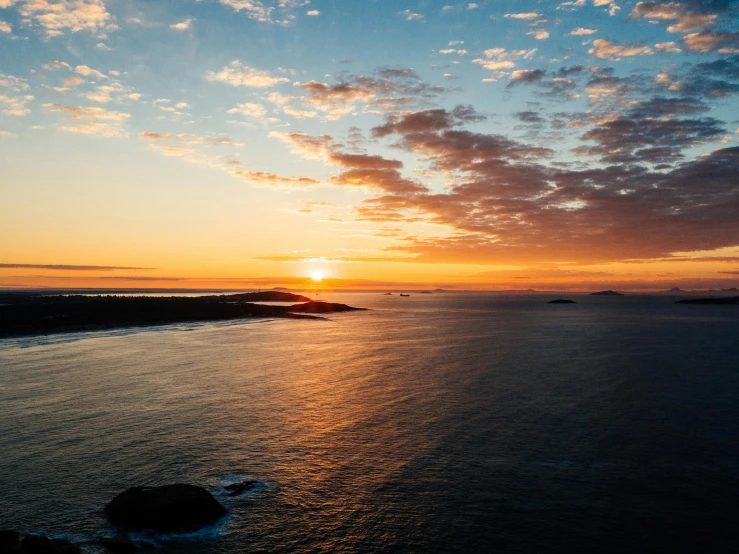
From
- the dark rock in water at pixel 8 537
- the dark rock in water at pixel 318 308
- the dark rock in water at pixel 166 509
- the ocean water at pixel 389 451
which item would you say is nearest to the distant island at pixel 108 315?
the dark rock in water at pixel 318 308

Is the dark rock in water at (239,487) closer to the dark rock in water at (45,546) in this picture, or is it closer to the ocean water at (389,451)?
the ocean water at (389,451)

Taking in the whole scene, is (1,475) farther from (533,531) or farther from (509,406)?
(509,406)

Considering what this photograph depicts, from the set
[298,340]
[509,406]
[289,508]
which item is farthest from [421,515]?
[298,340]

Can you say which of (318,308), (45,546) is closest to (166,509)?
(45,546)

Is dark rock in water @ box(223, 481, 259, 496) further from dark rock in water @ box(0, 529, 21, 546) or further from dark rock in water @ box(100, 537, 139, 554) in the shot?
dark rock in water @ box(0, 529, 21, 546)

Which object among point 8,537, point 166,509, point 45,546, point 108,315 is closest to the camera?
point 45,546

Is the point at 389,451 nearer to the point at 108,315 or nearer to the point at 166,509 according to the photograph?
the point at 166,509

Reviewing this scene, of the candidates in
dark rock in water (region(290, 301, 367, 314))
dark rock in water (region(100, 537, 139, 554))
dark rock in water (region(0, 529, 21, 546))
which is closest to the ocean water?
dark rock in water (region(100, 537, 139, 554))

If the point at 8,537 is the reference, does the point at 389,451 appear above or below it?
below
